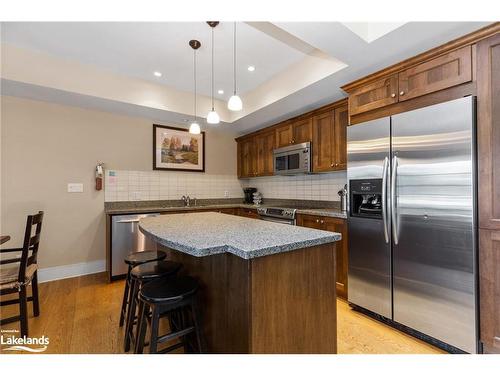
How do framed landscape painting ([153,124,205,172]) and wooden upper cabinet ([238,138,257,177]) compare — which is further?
wooden upper cabinet ([238,138,257,177])

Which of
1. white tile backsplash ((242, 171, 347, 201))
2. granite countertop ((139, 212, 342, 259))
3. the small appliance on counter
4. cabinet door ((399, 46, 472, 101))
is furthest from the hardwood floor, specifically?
the small appliance on counter

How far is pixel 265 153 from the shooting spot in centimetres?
439

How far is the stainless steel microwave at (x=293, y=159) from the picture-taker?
139 inches

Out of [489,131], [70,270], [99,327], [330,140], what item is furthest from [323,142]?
[70,270]

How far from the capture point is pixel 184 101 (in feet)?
12.7

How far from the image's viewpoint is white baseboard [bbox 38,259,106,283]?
130 inches

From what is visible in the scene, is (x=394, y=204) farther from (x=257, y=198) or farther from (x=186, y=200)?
(x=186, y=200)

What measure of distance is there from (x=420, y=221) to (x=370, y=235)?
18.0 inches


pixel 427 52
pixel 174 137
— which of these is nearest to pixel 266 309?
pixel 427 52

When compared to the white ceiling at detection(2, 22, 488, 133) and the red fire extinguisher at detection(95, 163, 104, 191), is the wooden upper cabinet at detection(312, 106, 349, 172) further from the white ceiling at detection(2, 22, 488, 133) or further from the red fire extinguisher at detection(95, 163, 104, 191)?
the red fire extinguisher at detection(95, 163, 104, 191)

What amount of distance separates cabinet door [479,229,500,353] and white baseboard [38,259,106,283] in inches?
168

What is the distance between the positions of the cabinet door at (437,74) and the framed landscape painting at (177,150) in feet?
10.8

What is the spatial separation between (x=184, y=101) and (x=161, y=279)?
2.97 meters
